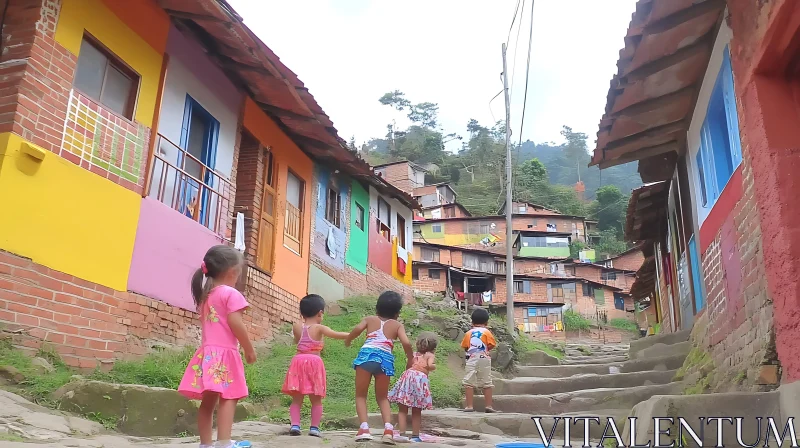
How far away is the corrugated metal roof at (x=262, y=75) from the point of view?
7754 mm

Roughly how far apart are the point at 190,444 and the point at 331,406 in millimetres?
2811

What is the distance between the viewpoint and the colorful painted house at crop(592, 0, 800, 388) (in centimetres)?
383

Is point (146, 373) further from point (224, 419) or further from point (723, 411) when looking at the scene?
point (723, 411)

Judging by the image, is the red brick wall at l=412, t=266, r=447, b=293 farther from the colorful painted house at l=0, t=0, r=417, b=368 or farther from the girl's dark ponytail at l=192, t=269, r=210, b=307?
the girl's dark ponytail at l=192, t=269, r=210, b=307

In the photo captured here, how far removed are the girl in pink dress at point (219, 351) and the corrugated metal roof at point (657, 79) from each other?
376 centimetres

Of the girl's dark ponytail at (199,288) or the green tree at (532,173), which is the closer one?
the girl's dark ponytail at (199,288)

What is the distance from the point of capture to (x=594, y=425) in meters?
5.88

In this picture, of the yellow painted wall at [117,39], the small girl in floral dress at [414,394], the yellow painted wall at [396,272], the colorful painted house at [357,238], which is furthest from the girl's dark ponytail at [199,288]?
the yellow painted wall at [396,272]

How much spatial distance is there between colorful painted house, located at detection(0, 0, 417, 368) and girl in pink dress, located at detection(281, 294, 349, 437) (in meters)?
2.69

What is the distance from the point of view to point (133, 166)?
7.32m

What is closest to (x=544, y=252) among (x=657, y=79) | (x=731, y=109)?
(x=657, y=79)

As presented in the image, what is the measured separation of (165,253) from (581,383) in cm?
600

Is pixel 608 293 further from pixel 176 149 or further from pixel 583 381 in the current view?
pixel 176 149

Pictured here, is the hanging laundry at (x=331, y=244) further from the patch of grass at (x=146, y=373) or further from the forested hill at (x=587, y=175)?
the forested hill at (x=587, y=175)
